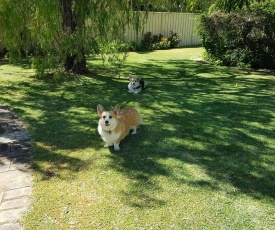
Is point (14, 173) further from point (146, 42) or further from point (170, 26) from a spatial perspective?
point (170, 26)

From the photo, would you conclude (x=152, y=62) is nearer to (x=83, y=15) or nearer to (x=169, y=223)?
(x=83, y=15)

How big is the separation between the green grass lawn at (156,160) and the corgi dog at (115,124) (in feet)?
0.62

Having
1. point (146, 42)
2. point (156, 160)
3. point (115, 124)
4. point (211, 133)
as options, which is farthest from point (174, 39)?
point (156, 160)

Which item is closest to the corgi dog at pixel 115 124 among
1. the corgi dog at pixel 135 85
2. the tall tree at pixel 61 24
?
the corgi dog at pixel 135 85

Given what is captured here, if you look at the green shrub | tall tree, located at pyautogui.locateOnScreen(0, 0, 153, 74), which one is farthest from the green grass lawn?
the green shrub

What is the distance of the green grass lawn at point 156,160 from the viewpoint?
3012mm

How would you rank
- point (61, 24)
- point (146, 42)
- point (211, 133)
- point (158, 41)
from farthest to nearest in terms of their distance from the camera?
point (158, 41) → point (146, 42) → point (61, 24) → point (211, 133)

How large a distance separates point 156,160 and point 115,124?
2.60ft

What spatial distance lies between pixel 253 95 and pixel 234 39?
4.51 metres

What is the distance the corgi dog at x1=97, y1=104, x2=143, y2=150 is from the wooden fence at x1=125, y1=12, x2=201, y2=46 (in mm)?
11641

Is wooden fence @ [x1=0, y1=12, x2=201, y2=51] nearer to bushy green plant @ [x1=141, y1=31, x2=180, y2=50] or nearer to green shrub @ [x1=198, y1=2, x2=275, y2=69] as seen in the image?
bushy green plant @ [x1=141, y1=31, x2=180, y2=50]

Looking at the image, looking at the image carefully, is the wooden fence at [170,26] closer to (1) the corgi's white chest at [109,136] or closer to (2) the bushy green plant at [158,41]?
(2) the bushy green plant at [158,41]

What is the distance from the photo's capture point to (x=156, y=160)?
4.09 m

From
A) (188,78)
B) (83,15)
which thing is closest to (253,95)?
(188,78)
